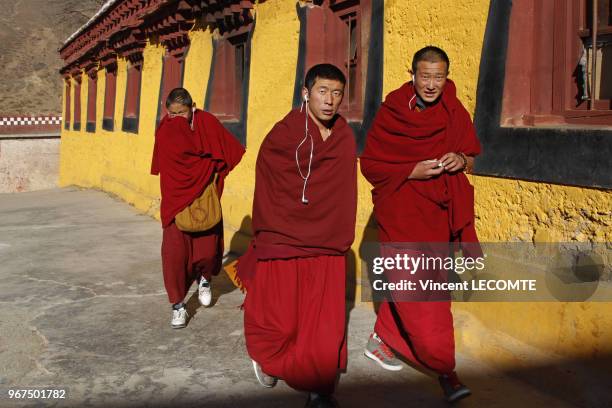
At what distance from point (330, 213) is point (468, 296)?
1386 mm

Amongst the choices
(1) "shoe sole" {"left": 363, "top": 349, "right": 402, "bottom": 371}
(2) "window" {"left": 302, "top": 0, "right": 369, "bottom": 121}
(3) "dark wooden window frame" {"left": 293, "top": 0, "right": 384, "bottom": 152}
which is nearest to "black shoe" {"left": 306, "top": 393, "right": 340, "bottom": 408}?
(1) "shoe sole" {"left": 363, "top": 349, "right": 402, "bottom": 371}

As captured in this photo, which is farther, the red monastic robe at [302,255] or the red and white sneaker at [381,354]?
the red and white sneaker at [381,354]

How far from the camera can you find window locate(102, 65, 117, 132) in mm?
15297

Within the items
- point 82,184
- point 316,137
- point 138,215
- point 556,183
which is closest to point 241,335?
point 316,137

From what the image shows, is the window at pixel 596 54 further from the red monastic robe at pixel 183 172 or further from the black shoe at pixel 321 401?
the red monastic robe at pixel 183 172

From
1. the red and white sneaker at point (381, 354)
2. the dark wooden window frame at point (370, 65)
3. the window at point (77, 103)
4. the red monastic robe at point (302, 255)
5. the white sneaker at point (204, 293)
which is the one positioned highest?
the window at point (77, 103)

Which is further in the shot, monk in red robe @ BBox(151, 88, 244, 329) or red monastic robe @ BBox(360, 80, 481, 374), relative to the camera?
monk in red robe @ BBox(151, 88, 244, 329)

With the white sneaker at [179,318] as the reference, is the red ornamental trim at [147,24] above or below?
above

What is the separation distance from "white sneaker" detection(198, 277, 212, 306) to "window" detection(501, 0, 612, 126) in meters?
2.52

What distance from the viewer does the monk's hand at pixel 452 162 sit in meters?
3.55

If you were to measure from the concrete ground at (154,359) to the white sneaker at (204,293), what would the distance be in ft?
0.21

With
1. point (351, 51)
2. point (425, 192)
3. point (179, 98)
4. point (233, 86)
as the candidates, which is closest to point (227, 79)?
point (233, 86)

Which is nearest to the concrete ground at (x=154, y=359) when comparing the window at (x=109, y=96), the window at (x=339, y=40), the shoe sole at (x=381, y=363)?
the shoe sole at (x=381, y=363)

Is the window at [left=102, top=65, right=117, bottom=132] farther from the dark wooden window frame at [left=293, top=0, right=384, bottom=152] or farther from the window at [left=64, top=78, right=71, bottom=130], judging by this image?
the dark wooden window frame at [left=293, top=0, right=384, bottom=152]
